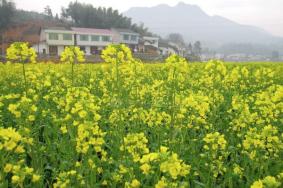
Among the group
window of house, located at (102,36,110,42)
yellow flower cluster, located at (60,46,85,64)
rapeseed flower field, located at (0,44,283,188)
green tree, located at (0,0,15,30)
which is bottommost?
rapeseed flower field, located at (0,44,283,188)

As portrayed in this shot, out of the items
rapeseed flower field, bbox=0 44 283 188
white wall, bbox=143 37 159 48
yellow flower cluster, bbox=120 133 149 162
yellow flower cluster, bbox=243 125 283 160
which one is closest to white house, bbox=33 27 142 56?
white wall, bbox=143 37 159 48

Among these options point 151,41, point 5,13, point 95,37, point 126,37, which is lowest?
point 151,41

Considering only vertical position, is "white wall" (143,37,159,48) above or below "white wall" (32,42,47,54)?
above

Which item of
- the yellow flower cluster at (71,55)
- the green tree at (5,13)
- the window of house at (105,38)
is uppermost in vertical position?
the green tree at (5,13)

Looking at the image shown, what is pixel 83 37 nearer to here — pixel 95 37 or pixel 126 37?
pixel 95 37

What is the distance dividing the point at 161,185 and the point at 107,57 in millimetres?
2397

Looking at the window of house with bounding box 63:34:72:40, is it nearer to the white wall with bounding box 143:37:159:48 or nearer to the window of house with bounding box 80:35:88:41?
the window of house with bounding box 80:35:88:41

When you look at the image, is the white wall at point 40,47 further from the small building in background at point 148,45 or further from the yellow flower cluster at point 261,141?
the yellow flower cluster at point 261,141

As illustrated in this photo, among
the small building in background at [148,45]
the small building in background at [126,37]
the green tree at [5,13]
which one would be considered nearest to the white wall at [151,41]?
the small building in background at [148,45]

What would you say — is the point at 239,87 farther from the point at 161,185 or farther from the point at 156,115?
the point at 161,185

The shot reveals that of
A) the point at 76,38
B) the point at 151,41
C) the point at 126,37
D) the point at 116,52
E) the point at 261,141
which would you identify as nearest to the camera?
the point at 261,141

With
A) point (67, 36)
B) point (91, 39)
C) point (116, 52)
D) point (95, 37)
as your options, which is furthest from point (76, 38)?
point (116, 52)

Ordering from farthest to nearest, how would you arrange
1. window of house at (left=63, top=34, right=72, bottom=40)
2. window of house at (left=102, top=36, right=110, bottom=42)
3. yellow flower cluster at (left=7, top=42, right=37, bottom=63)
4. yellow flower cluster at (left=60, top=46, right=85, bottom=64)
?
window of house at (left=102, top=36, right=110, bottom=42) → window of house at (left=63, top=34, right=72, bottom=40) → yellow flower cluster at (left=60, top=46, right=85, bottom=64) → yellow flower cluster at (left=7, top=42, right=37, bottom=63)

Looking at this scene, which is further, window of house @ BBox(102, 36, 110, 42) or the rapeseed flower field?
window of house @ BBox(102, 36, 110, 42)
